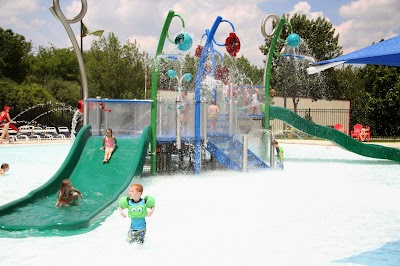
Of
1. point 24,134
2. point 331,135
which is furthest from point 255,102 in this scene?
point 24,134

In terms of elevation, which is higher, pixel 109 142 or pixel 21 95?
pixel 21 95

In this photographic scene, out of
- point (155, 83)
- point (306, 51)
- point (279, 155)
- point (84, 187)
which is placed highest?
point (306, 51)

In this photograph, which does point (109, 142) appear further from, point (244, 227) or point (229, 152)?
point (244, 227)

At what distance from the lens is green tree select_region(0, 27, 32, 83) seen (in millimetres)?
44219

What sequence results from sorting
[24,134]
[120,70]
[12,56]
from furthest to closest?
1. [12,56]
2. [120,70]
3. [24,134]

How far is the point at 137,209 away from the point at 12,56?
4293 centimetres

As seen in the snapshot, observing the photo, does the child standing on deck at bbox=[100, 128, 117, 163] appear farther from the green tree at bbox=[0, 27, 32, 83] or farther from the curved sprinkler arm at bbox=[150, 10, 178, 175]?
the green tree at bbox=[0, 27, 32, 83]

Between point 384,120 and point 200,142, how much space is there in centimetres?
2688

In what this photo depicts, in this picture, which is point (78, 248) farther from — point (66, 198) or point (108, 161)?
point (108, 161)

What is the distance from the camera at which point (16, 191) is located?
416 inches

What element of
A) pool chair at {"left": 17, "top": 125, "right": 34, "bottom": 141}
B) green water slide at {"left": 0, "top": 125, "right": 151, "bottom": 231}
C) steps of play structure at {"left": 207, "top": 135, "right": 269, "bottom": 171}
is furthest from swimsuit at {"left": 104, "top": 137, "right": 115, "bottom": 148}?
pool chair at {"left": 17, "top": 125, "right": 34, "bottom": 141}

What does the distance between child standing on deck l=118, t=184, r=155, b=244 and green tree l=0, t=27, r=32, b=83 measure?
40813mm

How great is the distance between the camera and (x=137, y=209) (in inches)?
241

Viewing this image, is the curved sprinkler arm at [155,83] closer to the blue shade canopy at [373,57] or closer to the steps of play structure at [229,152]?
the steps of play structure at [229,152]
